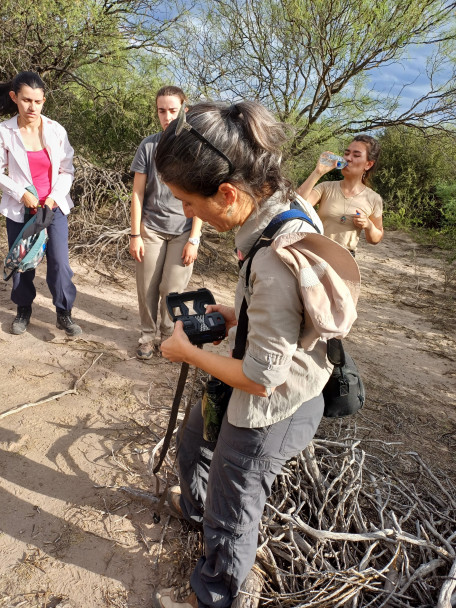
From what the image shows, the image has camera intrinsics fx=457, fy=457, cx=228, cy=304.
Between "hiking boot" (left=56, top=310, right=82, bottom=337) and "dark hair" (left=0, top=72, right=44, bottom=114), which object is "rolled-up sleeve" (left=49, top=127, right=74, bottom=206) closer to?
"dark hair" (left=0, top=72, right=44, bottom=114)

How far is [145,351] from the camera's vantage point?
12.3 ft

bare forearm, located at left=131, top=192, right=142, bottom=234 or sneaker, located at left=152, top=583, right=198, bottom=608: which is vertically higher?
bare forearm, located at left=131, top=192, right=142, bottom=234

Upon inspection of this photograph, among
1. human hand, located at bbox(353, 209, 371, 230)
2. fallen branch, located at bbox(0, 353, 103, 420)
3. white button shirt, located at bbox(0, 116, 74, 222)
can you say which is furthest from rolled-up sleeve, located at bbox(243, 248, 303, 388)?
white button shirt, located at bbox(0, 116, 74, 222)

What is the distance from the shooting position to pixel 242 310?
1401 mm

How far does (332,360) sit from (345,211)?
8.21ft

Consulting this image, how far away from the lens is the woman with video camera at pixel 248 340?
49.2 inches

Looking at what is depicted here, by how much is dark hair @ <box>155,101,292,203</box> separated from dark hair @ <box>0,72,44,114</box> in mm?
2440

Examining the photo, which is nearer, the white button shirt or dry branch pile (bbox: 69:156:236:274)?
the white button shirt

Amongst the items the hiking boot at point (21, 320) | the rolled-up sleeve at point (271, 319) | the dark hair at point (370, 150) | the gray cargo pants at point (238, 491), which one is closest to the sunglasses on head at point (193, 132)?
the rolled-up sleeve at point (271, 319)

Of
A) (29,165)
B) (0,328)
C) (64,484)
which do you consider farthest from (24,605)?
(29,165)

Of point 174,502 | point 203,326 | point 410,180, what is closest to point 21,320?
point 174,502

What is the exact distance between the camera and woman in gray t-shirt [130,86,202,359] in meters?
3.37

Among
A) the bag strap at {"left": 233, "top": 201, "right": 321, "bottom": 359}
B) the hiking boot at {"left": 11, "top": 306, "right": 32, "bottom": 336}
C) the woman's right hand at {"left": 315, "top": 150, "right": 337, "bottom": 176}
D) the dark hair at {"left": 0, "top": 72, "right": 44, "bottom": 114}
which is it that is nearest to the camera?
the bag strap at {"left": 233, "top": 201, "right": 321, "bottom": 359}

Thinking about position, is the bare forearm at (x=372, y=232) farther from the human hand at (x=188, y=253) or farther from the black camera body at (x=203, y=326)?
the black camera body at (x=203, y=326)
